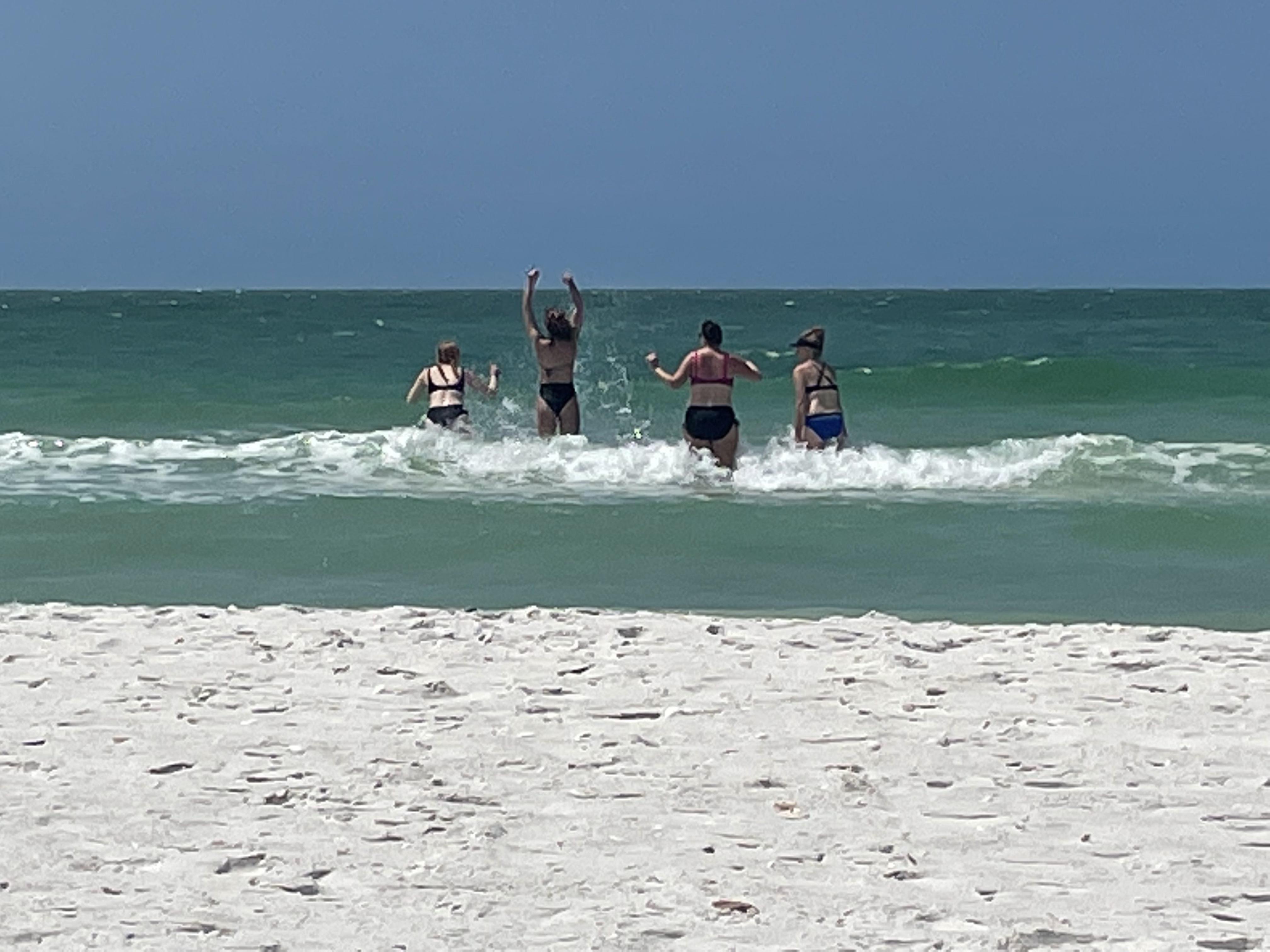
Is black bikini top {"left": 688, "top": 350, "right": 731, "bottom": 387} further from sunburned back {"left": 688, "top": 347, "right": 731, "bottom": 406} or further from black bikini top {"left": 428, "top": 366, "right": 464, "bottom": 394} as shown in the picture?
black bikini top {"left": 428, "top": 366, "right": 464, "bottom": 394}

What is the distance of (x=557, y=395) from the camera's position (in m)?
13.9

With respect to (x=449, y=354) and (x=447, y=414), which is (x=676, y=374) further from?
(x=447, y=414)

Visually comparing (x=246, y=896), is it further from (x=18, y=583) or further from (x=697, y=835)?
(x=18, y=583)

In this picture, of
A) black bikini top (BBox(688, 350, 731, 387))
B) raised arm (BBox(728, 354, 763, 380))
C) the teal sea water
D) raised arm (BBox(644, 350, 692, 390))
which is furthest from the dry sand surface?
black bikini top (BBox(688, 350, 731, 387))

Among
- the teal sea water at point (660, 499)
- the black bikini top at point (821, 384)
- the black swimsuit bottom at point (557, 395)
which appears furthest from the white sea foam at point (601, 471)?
the black bikini top at point (821, 384)

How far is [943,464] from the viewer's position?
14.5m

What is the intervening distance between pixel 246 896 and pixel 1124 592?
20.9ft

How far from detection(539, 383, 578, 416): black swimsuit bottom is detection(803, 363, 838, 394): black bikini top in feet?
6.59

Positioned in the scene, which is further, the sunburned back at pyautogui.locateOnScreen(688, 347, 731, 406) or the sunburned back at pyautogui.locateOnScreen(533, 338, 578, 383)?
the sunburned back at pyautogui.locateOnScreen(533, 338, 578, 383)

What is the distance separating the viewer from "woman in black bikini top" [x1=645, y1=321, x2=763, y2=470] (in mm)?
12586

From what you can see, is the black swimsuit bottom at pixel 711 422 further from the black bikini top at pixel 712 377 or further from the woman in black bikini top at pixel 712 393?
the black bikini top at pixel 712 377

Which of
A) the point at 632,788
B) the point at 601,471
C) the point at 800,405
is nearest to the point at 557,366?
the point at 601,471

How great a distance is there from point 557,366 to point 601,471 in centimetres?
106

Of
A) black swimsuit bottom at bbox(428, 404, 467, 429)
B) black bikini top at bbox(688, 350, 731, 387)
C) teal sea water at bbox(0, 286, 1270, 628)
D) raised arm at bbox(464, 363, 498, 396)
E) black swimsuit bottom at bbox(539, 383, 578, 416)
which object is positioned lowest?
teal sea water at bbox(0, 286, 1270, 628)
